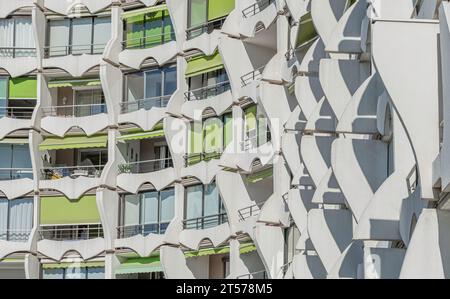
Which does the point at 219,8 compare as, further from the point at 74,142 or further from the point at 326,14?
the point at 326,14

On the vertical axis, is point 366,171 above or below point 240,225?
above

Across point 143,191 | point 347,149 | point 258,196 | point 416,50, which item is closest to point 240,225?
point 258,196

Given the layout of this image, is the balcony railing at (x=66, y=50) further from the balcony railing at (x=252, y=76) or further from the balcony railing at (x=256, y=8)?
the balcony railing at (x=252, y=76)

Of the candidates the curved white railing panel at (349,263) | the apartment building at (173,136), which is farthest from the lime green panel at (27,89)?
the curved white railing panel at (349,263)

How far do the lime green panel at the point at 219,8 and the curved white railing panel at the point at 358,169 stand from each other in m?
30.2

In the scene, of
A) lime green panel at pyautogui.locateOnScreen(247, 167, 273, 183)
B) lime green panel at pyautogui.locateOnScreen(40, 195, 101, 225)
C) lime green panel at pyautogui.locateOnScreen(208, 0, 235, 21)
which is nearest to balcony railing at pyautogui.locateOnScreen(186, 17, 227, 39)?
lime green panel at pyautogui.locateOnScreen(208, 0, 235, 21)

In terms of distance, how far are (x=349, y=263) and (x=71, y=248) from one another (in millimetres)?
35010

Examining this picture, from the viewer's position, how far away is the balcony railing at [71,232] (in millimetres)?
68688

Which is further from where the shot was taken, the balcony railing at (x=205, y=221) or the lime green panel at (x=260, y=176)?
the balcony railing at (x=205, y=221)

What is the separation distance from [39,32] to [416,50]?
1867 inches

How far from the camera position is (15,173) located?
70.1m
